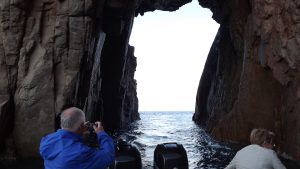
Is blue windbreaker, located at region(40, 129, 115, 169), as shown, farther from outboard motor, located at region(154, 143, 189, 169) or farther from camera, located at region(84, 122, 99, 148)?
outboard motor, located at region(154, 143, 189, 169)

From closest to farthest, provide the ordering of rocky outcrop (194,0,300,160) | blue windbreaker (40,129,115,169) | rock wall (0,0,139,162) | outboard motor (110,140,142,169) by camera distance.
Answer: blue windbreaker (40,129,115,169)
outboard motor (110,140,142,169)
rocky outcrop (194,0,300,160)
rock wall (0,0,139,162)

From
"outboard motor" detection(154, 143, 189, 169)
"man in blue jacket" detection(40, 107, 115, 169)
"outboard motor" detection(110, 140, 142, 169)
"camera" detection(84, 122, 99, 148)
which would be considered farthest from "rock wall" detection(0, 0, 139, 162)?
"man in blue jacket" detection(40, 107, 115, 169)

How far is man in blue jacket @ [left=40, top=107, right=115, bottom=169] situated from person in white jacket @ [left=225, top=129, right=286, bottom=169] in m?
1.60

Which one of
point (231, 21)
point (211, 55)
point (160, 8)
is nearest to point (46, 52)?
point (231, 21)

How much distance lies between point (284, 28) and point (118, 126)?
19.1 meters

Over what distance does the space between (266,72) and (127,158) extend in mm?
12162

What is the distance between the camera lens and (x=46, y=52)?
1673 cm

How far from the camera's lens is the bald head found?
12.0ft

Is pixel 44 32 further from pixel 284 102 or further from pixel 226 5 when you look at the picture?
pixel 226 5

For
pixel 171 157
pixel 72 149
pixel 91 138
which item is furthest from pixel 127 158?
pixel 72 149

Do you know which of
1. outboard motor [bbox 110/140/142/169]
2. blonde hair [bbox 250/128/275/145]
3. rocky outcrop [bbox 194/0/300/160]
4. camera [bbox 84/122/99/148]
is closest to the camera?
camera [bbox 84/122/99/148]

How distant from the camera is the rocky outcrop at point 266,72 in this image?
1517 centimetres

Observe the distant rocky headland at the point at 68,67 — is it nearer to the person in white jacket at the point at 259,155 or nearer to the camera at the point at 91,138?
the person in white jacket at the point at 259,155

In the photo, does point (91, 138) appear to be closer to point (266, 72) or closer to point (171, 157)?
point (171, 157)
